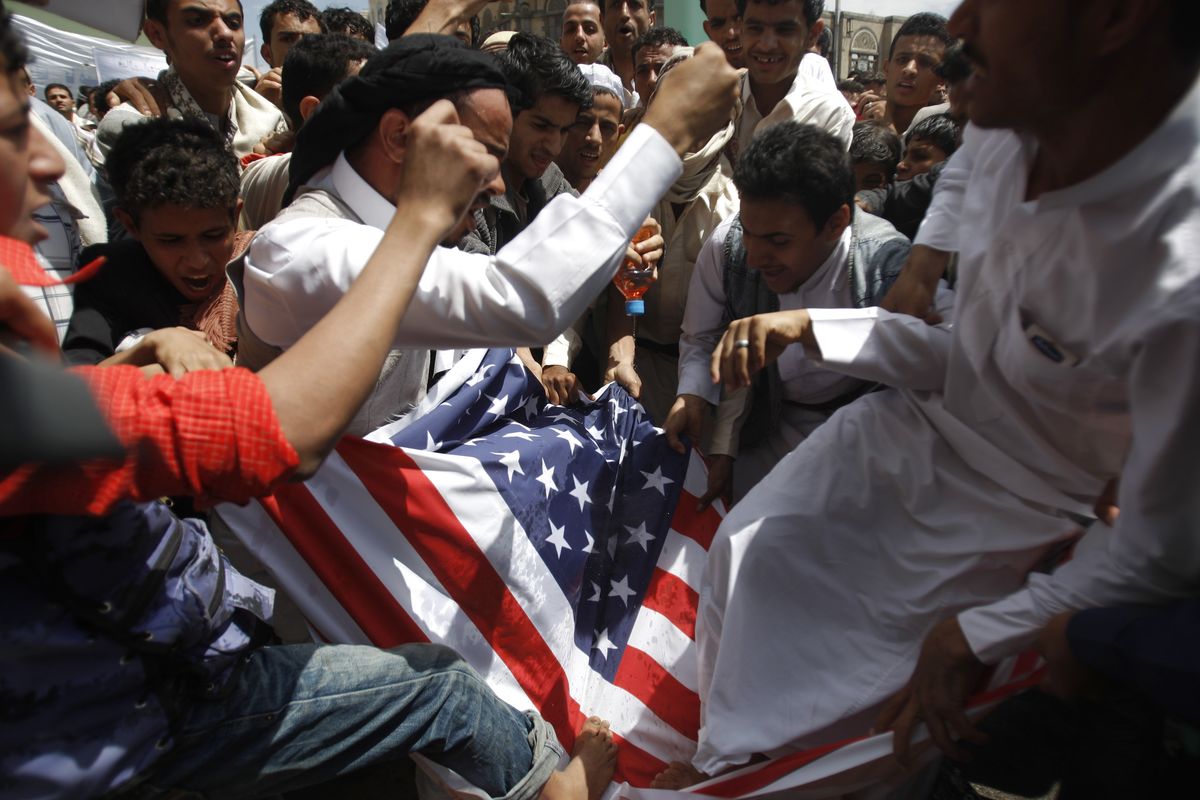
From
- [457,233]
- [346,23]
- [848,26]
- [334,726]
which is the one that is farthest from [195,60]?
[848,26]

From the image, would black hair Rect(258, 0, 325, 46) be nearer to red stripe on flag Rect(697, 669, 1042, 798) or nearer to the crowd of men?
the crowd of men

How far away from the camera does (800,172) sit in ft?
8.57

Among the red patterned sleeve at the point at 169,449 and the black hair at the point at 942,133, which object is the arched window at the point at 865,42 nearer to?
the black hair at the point at 942,133

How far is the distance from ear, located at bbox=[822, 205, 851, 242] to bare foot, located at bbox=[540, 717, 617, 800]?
5.54ft

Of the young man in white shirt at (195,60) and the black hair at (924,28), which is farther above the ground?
the black hair at (924,28)

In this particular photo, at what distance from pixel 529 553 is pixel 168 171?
1462mm

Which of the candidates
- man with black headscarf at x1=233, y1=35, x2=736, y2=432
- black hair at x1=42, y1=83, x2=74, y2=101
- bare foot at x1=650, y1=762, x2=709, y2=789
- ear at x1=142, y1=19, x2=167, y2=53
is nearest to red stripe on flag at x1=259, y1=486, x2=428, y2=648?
man with black headscarf at x1=233, y1=35, x2=736, y2=432

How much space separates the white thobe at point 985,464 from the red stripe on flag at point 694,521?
1.40 ft

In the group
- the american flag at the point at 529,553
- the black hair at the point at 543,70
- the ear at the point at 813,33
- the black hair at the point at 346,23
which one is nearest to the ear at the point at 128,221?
the american flag at the point at 529,553

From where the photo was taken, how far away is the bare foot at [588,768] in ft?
6.81

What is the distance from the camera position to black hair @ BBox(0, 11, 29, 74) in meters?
0.98

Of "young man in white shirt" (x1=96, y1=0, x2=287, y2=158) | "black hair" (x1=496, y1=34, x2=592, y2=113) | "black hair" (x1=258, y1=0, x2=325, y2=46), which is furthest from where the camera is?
"black hair" (x1=258, y1=0, x2=325, y2=46)

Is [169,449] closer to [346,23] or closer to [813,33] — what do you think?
[813,33]

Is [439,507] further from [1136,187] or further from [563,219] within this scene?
[1136,187]
